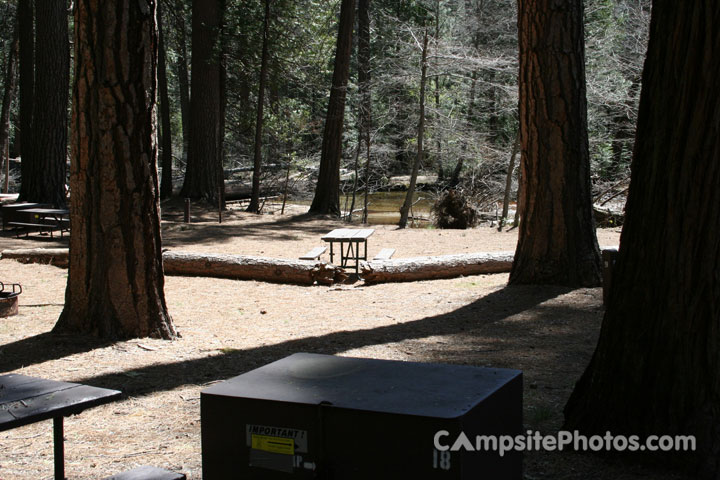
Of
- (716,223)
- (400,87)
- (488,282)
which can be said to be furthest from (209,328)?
(400,87)

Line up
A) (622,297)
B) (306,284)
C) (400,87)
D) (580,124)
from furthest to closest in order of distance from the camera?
(400,87), (306,284), (580,124), (622,297)

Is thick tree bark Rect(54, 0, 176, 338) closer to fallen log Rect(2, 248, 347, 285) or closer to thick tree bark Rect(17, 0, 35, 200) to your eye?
fallen log Rect(2, 248, 347, 285)

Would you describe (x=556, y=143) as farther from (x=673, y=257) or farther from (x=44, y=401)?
(x=44, y=401)

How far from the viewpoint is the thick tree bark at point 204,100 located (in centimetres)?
2006

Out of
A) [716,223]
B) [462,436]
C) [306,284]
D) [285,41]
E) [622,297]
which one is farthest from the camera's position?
[285,41]

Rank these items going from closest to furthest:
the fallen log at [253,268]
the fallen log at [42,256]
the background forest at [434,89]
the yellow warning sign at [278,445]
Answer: the yellow warning sign at [278,445] < the fallen log at [253,268] < the fallen log at [42,256] < the background forest at [434,89]

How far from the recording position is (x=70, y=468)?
3822 mm

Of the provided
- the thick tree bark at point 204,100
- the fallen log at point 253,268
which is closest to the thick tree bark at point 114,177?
the fallen log at point 253,268

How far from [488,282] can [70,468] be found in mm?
7432

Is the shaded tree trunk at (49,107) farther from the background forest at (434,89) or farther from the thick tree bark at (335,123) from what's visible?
the thick tree bark at (335,123)

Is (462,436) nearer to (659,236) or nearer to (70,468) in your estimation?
(659,236)

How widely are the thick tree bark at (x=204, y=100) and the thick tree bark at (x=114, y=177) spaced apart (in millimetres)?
13907

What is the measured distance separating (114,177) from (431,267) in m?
5.91

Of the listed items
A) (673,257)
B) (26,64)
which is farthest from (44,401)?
(26,64)
